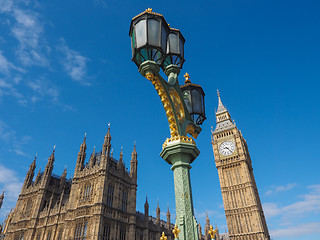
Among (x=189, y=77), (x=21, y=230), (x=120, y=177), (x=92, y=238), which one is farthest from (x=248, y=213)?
(x=189, y=77)

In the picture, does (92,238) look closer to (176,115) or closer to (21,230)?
(21,230)

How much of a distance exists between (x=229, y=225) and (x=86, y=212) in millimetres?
34400

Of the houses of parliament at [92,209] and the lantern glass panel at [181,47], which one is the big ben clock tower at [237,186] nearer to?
the houses of parliament at [92,209]

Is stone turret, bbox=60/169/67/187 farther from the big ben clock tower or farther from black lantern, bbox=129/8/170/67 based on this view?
black lantern, bbox=129/8/170/67

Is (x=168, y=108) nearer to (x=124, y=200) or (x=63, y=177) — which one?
(x=124, y=200)

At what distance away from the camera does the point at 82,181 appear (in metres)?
33.2

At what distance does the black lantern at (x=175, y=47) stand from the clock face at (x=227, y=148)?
55.7 m

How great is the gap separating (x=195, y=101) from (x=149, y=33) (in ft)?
8.23

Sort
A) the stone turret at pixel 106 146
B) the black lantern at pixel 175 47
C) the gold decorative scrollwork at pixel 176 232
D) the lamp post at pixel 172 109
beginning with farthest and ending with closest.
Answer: the stone turret at pixel 106 146
the black lantern at pixel 175 47
the lamp post at pixel 172 109
the gold decorative scrollwork at pixel 176 232

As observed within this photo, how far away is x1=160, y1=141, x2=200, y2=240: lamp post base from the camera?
3.90m

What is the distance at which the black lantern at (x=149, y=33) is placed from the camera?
4.66 metres

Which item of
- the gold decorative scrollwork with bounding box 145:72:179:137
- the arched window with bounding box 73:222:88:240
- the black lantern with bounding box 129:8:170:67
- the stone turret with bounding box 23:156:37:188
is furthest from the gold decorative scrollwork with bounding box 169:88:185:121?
the stone turret with bounding box 23:156:37:188

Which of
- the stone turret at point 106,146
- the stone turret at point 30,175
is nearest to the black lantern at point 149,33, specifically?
the stone turret at point 106,146

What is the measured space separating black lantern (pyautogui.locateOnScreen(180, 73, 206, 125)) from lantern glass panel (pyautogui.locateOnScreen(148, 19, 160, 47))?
2.13 m
